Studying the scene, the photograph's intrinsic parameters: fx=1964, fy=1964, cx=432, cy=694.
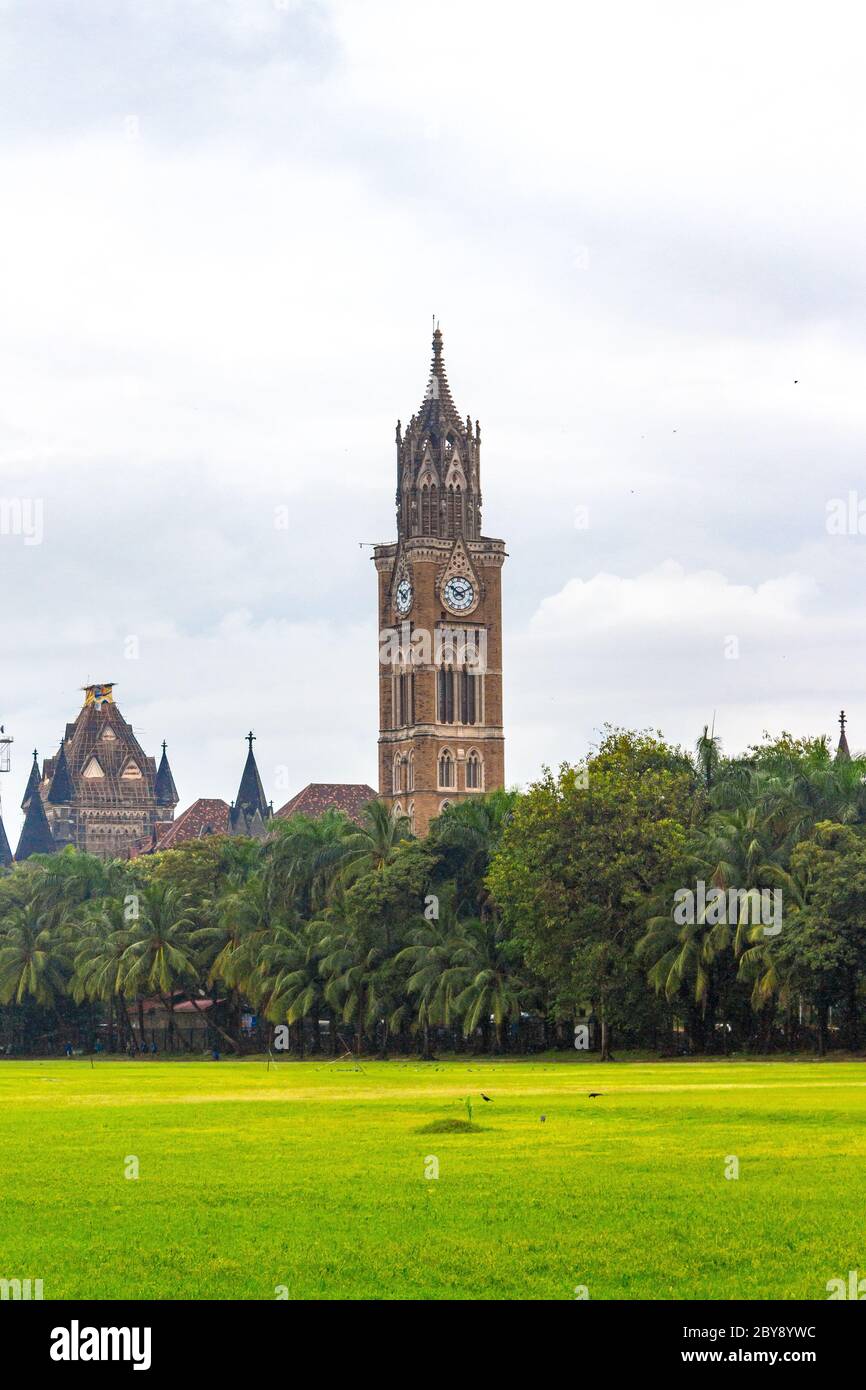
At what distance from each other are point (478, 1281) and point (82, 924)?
264 feet

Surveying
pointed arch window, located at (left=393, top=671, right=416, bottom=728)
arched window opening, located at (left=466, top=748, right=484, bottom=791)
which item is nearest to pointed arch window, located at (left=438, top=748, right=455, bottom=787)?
arched window opening, located at (left=466, top=748, right=484, bottom=791)

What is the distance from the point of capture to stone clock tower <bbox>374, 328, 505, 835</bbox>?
16175 centimetres

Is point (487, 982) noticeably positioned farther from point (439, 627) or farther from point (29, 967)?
point (439, 627)

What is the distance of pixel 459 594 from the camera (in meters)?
165

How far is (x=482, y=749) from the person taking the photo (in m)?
164

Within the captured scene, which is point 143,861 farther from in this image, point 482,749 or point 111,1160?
point 111,1160

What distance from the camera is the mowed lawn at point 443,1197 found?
17234 mm

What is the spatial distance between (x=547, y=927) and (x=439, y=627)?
98294 mm

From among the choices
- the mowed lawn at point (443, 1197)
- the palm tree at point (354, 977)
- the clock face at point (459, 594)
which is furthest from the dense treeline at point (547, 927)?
the clock face at point (459, 594)

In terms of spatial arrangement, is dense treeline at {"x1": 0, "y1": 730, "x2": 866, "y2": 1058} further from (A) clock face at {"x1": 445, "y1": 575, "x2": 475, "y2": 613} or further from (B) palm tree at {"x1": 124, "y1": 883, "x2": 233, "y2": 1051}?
(A) clock face at {"x1": 445, "y1": 575, "x2": 475, "y2": 613}

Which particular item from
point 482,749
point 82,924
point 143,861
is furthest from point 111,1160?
point 482,749

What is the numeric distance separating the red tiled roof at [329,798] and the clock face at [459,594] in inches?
827

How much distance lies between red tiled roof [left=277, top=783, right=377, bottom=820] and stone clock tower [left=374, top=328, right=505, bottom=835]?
10.9m

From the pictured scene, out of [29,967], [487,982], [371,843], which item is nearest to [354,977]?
[487,982]
